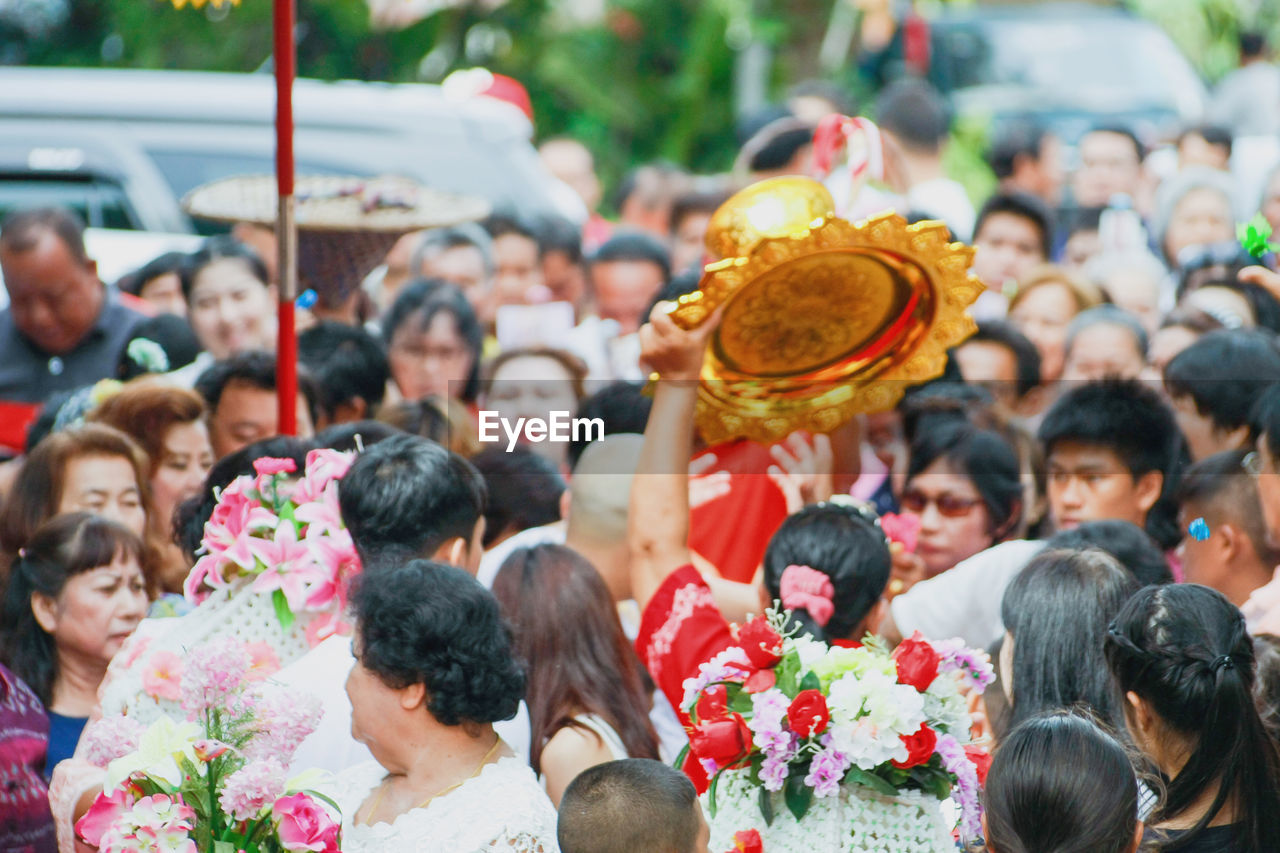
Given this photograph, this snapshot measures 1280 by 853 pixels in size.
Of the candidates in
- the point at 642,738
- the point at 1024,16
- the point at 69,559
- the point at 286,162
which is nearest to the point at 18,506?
the point at 69,559

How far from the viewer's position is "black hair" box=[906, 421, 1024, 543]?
194 inches

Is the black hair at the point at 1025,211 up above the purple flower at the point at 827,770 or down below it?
below

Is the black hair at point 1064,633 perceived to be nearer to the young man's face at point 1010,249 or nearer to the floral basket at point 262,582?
the floral basket at point 262,582

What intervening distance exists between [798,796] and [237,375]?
2.82m

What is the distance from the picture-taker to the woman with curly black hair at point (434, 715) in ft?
9.41

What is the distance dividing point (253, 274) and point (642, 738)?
3.65 meters

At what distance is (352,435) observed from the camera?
14.0 feet

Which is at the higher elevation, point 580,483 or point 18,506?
point 580,483

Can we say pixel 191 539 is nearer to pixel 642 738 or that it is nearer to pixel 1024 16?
pixel 642 738

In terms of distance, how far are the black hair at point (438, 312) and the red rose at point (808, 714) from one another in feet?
11.1

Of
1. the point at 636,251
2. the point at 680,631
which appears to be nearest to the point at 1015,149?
the point at 636,251

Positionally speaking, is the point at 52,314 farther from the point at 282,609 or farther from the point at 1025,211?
the point at 1025,211

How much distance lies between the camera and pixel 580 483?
4.16m

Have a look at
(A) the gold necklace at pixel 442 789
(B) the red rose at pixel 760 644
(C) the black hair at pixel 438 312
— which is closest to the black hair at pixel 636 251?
(C) the black hair at pixel 438 312
